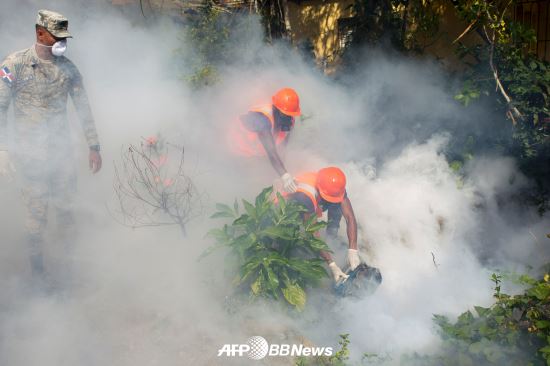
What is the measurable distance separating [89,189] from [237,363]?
2.88 meters

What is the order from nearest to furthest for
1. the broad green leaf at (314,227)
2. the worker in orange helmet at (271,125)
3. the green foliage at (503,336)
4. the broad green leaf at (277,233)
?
1. the green foliage at (503,336)
2. the broad green leaf at (277,233)
3. the broad green leaf at (314,227)
4. the worker in orange helmet at (271,125)

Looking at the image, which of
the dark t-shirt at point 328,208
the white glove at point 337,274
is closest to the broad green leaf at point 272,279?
the white glove at point 337,274

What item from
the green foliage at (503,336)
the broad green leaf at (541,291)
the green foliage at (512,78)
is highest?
the green foliage at (512,78)

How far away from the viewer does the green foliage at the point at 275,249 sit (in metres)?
3.77

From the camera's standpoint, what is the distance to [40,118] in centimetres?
381

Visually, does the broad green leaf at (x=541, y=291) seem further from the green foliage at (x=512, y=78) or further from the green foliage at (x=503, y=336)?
the green foliage at (x=512, y=78)

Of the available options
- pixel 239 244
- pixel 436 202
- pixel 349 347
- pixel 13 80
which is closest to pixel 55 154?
pixel 13 80

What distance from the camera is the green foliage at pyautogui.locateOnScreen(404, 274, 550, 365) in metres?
2.96

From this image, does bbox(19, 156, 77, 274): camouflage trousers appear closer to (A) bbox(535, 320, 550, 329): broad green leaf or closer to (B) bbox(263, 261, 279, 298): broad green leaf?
(B) bbox(263, 261, 279, 298): broad green leaf

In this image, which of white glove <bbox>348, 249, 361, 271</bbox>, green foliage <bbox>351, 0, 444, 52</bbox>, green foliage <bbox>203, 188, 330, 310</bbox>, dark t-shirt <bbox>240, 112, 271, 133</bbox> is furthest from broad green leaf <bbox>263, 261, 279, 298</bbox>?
green foliage <bbox>351, 0, 444, 52</bbox>

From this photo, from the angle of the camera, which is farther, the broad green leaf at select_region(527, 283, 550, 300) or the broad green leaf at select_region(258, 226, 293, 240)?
the broad green leaf at select_region(258, 226, 293, 240)

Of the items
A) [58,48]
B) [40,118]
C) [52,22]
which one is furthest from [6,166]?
[52,22]

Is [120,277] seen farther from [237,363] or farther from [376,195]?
[376,195]

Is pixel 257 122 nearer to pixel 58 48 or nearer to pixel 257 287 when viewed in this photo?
pixel 257 287
